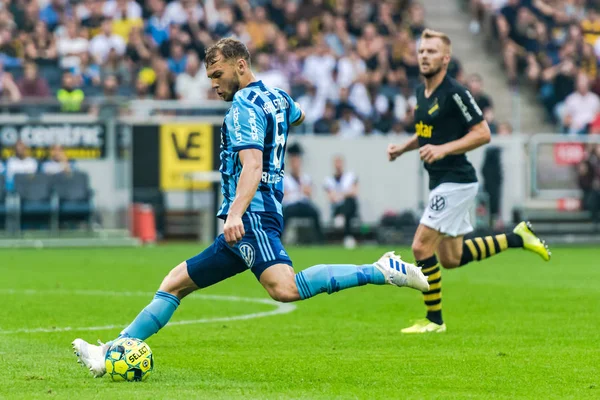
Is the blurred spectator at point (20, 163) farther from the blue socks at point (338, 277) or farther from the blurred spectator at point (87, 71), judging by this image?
the blue socks at point (338, 277)

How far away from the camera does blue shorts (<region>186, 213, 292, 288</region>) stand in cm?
763

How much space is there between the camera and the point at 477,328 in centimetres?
1071

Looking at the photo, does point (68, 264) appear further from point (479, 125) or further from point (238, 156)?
point (238, 156)

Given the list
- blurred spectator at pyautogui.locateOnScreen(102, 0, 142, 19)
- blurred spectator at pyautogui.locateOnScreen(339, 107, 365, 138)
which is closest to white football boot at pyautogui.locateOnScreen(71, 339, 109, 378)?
blurred spectator at pyautogui.locateOnScreen(339, 107, 365, 138)

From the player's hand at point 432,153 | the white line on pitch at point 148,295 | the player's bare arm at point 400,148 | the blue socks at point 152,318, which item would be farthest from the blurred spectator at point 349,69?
the blue socks at point 152,318

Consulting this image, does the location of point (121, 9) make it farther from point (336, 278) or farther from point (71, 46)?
point (336, 278)

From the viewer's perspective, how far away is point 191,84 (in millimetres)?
25672

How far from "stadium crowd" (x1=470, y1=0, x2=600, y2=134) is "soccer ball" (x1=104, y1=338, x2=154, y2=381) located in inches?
815

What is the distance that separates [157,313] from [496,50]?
2455cm

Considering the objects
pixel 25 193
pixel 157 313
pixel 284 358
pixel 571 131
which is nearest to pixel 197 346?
pixel 284 358

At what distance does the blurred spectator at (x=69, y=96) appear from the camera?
23906 mm

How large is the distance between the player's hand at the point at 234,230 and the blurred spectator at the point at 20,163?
16989 millimetres

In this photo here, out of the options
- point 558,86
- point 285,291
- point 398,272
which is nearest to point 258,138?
point 285,291

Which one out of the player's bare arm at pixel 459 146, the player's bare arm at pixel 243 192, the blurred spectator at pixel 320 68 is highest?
the blurred spectator at pixel 320 68
